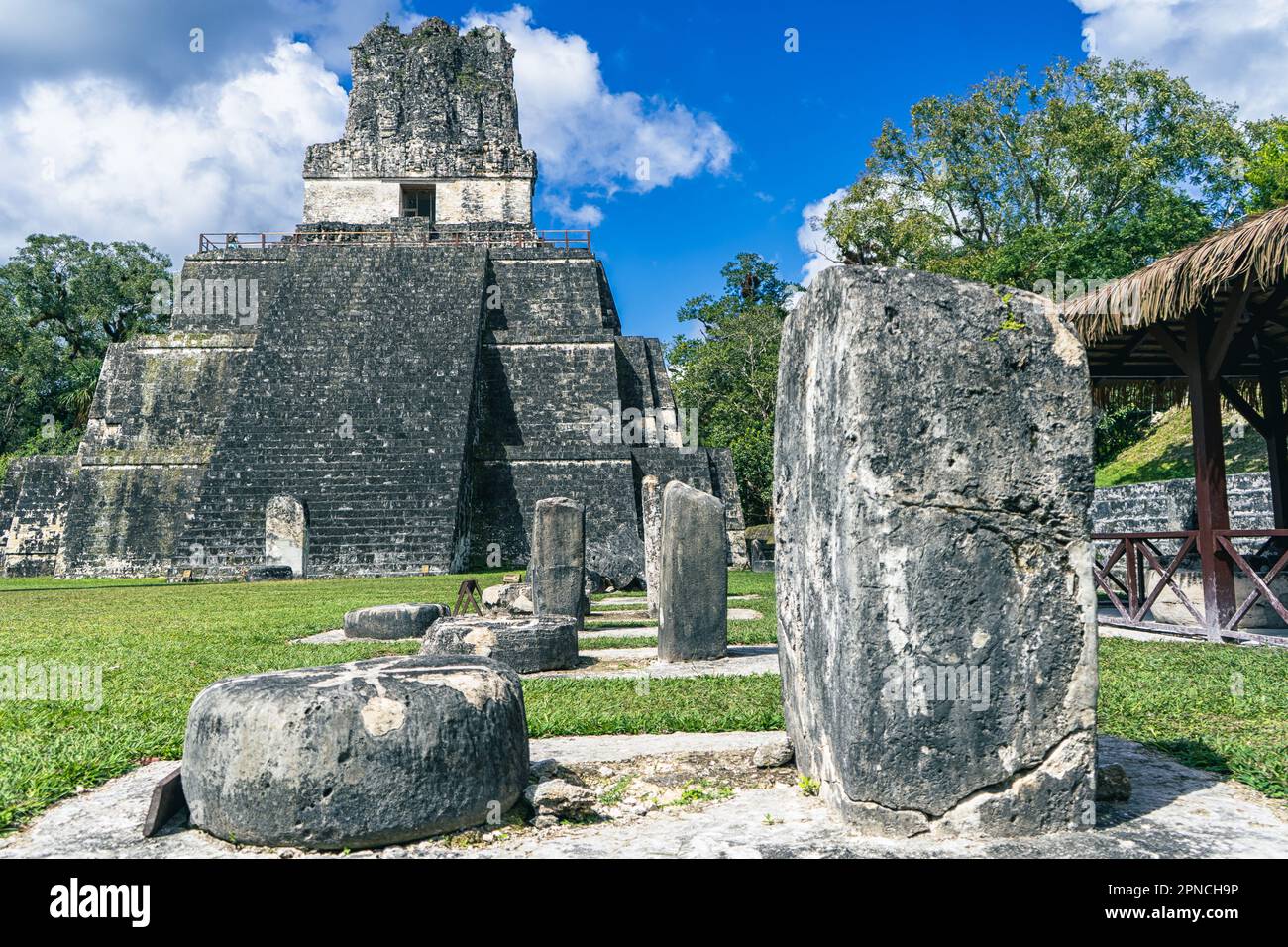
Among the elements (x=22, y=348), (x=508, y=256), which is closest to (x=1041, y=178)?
(x=508, y=256)

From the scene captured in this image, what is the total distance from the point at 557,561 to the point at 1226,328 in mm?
5605

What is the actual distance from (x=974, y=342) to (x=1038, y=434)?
0.34 meters

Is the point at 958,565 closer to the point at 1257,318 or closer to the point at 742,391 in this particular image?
the point at 1257,318

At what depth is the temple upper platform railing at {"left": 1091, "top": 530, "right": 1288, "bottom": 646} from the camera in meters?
7.05

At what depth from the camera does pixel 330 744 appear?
9.30 feet

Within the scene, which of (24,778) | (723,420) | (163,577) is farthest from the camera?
(723,420)

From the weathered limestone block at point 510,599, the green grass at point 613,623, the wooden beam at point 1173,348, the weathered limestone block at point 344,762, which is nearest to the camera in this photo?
the weathered limestone block at point 344,762

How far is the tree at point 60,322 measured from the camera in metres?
31.5

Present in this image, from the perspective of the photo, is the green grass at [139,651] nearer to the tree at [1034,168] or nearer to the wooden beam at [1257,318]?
the wooden beam at [1257,318]

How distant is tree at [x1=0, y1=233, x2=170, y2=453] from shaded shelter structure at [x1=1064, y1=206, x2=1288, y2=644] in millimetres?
31710

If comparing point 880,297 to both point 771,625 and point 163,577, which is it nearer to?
point 771,625

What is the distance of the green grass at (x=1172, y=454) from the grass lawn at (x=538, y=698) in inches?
414

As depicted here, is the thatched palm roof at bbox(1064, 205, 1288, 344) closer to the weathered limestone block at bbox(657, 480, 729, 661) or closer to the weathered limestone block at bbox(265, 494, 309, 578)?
the weathered limestone block at bbox(657, 480, 729, 661)

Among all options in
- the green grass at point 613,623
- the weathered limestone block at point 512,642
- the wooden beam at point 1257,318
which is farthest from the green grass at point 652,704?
the wooden beam at point 1257,318
